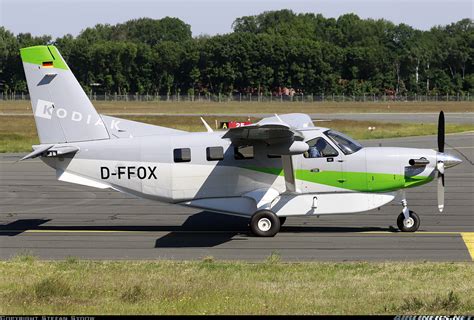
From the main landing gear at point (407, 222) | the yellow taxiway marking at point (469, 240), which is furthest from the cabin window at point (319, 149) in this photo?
the yellow taxiway marking at point (469, 240)

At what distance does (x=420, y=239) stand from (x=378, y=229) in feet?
4.87

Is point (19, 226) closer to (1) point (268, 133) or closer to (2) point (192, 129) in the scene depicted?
(1) point (268, 133)

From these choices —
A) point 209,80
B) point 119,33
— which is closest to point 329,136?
point 209,80

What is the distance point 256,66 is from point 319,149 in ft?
332

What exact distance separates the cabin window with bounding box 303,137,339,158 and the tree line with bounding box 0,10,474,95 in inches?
3885

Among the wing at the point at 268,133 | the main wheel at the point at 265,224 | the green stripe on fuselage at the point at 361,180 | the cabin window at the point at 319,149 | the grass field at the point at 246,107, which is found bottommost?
the grass field at the point at 246,107

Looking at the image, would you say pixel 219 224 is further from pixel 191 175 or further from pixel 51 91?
pixel 51 91

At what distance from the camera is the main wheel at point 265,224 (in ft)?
59.5

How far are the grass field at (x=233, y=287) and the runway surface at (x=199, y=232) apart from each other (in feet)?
4.47

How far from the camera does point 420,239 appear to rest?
17.6 m

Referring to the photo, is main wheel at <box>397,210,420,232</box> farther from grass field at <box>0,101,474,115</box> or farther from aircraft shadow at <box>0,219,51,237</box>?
grass field at <box>0,101,474,115</box>

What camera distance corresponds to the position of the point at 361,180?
722 inches

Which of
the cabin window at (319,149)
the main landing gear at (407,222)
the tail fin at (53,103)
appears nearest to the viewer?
the main landing gear at (407,222)

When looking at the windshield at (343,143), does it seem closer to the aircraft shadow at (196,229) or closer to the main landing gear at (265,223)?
the aircraft shadow at (196,229)
